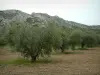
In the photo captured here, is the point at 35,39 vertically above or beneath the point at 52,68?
above

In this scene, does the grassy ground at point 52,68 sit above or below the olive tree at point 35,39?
below

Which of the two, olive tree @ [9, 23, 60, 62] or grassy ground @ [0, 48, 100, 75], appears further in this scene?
olive tree @ [9, 23, 60, 62]

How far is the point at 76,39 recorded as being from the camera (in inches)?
2749

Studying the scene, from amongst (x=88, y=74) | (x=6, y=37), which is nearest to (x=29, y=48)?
(x=88, y=74)

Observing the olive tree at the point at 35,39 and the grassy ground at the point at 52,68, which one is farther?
the olive tree at the point at 35,39

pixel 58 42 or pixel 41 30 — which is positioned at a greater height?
pixel 41 30

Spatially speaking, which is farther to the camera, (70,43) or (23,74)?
(70,43)

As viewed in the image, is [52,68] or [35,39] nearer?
[52,68]

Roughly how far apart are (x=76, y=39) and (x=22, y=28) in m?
35.8

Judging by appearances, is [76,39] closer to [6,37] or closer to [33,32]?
[6,37]

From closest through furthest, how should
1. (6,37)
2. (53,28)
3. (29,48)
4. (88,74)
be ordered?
(88,74), (29,48), (53,28), (6,37)

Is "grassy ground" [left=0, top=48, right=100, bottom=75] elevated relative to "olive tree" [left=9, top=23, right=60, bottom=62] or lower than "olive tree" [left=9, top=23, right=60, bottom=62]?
lower

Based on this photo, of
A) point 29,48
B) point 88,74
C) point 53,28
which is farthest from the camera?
point 53,28

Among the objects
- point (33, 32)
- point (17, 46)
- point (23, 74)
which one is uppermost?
point (33, 32)
